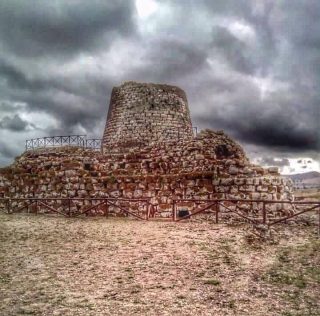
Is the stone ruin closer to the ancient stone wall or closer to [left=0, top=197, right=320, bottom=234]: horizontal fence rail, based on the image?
the ancient stone wall

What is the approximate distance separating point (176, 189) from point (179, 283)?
28.1 ft

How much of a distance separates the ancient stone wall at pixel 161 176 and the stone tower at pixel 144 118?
409 centimetres

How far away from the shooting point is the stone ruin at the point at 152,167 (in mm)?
15220

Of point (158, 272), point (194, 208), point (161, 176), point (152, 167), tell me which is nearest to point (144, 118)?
point (152, 167)

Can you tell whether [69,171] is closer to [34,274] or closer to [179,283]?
[34,274]

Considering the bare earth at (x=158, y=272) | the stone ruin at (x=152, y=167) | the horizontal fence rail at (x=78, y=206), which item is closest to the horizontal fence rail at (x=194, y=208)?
the horizontal fence rail at (x=78, y=206)

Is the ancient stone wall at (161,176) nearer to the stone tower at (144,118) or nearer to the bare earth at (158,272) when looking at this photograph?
the bare earth at (158,272)

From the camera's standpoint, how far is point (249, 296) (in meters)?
7.01

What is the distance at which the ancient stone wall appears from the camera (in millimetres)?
15094

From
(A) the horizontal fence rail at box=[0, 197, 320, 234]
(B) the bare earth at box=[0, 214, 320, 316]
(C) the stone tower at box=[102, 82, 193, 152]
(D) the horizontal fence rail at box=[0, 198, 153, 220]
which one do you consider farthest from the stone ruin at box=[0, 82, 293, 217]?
(B) the bare earth at box=[0, 214, 320, 316]

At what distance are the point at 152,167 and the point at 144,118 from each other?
6002 mm

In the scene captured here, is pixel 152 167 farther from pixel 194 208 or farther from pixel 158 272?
pixel 158 272

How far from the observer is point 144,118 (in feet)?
75.2

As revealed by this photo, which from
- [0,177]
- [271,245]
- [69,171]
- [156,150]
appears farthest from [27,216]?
[271,245]
